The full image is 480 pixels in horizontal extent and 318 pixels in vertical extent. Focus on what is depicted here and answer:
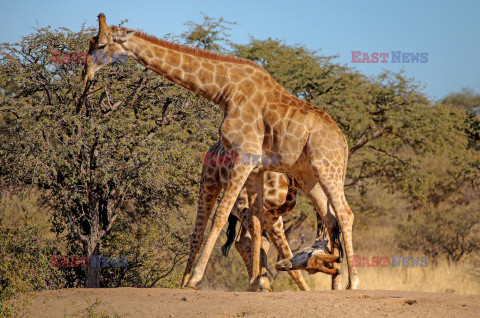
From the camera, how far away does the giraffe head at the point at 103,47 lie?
26.1 ft

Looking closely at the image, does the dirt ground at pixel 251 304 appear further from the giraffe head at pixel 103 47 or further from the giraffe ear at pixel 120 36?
the giraffe ear at pixel 120 36

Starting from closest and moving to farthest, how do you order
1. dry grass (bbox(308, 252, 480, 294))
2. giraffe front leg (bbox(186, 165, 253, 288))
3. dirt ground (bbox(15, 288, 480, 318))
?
1. dirt ground (bbox(15, 288, 480, 318))
2. giraffe front leg (bbox(186, 165, 253, 288))
3. dry grass (bbox(308, 252, 480, 294))

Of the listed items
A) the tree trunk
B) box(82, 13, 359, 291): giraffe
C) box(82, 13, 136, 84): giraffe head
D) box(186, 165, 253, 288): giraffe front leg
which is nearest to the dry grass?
the tree trunk

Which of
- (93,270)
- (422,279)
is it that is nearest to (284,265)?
(93,270)

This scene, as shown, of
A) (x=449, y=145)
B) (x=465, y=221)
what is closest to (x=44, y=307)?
(x=449, y=145)

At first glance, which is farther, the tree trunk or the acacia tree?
the tree trunk

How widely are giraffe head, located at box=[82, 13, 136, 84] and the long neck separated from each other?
208mm

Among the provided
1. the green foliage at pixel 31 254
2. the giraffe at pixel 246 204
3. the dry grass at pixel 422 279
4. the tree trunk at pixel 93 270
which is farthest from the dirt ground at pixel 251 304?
the dry grass at pixel 422 279

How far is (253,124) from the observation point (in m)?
8.07

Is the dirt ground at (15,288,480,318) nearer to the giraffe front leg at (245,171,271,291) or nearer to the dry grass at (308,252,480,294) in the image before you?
the giraffe front leg at (245,171,271,291)

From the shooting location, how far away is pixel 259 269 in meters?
8.85

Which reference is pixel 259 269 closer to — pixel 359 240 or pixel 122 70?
pixel 122 70

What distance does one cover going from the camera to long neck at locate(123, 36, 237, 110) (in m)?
8.23

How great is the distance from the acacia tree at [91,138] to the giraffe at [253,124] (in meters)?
1.80
